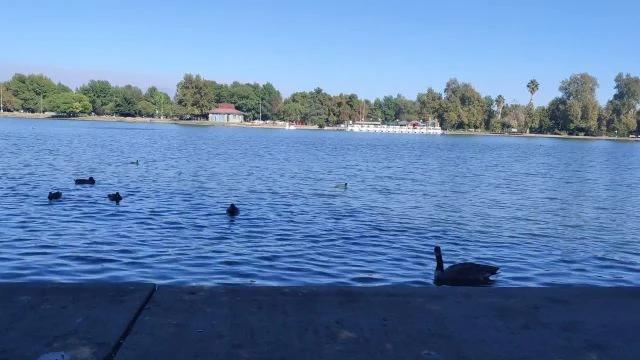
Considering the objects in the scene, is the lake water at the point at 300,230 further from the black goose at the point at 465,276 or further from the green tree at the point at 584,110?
the green tree at the point at 584,110

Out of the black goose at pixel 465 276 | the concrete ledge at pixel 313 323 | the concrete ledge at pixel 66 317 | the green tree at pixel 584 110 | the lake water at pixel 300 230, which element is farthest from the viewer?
the green tree at pixel 584 110

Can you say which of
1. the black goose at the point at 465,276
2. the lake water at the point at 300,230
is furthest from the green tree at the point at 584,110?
the black goose at the point at 465,276

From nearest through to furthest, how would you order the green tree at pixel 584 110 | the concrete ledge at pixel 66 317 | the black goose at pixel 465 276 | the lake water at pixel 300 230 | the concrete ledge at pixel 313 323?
the concrete ledge at pixel 66 317 → the concrete ledge at pixel 313 323 → the black goose at pixel 465 276 → the lake water at pixel 300 230 → the green tree at pixel 584 110

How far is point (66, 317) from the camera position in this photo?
6.02 metres

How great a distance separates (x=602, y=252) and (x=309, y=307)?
1362cm

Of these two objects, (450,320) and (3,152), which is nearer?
(450,320)

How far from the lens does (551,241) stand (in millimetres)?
18984

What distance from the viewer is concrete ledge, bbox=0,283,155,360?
5.31m

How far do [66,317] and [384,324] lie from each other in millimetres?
3101

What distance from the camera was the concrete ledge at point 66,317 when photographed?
5.31 metres

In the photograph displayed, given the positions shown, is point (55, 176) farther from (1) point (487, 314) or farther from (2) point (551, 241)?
(1) point (487, 314)

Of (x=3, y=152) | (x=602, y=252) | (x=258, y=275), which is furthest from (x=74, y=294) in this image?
(x=3, y=152)

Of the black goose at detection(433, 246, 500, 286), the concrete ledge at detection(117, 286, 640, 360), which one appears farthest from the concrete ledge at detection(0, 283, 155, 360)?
the black goose at detection(433, 246, 500, 286)

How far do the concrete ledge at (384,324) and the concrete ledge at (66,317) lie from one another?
23 cm
